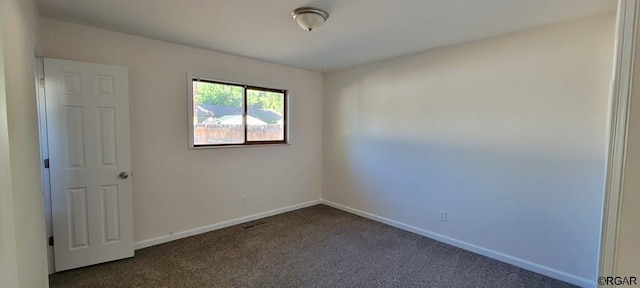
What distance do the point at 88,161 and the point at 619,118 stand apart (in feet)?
11.9

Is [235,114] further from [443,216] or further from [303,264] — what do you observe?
[443,216]

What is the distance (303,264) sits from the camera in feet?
9.15

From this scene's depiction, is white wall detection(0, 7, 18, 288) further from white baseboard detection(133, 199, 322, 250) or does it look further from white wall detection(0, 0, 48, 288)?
white baseboard detection(133, 199, 322, 250)

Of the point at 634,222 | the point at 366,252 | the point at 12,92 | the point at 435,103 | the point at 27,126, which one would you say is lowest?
the point at 366,252

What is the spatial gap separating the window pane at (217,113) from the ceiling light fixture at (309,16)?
178cm

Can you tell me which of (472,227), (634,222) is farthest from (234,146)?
(634,222)

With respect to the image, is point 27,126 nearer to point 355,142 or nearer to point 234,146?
point 234,146

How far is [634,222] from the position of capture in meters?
0.70

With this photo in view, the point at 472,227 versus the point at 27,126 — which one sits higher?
the point at 27,126

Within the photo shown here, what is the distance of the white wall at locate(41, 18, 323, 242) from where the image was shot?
2830 mm

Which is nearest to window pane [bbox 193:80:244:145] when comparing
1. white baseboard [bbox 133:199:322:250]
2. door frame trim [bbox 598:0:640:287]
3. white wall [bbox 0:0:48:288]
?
white baseboard [bbox 133:199:322:250]

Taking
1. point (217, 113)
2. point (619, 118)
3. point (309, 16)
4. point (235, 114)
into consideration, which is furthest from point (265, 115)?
point (619, 118)

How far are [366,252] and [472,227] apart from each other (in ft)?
4.13

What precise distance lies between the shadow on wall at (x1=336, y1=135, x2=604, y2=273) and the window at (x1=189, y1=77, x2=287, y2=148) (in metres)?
1.58
